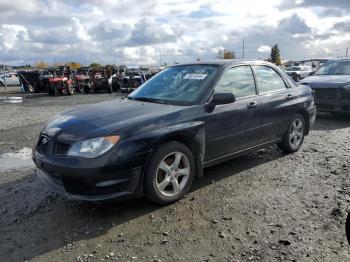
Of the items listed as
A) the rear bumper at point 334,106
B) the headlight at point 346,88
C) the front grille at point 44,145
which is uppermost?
the headlight at point 346,88

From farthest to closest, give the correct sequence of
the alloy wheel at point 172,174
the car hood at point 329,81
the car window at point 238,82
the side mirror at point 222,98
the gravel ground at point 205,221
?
the car hood at point 329,81
the car window at point 238,82
the side mirror at point 222,98
the alloy wheel at point 172,174
the gravel ground at point 205,221

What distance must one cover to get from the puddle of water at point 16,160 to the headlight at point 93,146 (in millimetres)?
2745

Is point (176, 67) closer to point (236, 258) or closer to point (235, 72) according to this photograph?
point (235, 72)

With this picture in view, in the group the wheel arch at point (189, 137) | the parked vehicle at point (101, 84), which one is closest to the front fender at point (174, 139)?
the wheel arch at point (189, 137)

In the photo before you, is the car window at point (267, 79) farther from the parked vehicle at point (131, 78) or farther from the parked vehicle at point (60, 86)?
the parked vehicle at point (60, 86)

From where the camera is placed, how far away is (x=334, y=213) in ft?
13.7

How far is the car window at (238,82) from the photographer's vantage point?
16.7 ft

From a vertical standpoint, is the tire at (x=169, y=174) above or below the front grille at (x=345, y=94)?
below

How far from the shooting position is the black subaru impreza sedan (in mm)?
3910

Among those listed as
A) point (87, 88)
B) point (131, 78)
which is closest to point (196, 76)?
point (131, 78)

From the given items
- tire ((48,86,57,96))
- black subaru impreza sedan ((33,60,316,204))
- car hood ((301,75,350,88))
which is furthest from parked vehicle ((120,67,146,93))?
black subaru impreza sedan ((33,60,316,204))

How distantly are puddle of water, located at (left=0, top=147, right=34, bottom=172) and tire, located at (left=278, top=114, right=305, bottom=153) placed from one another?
166 inches

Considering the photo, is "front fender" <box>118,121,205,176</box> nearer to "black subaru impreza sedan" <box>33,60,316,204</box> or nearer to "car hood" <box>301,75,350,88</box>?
"black subaru impreza sedan" <box>33,60,316,204</box>

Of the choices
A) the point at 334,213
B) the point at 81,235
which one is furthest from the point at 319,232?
the point at 81,235
